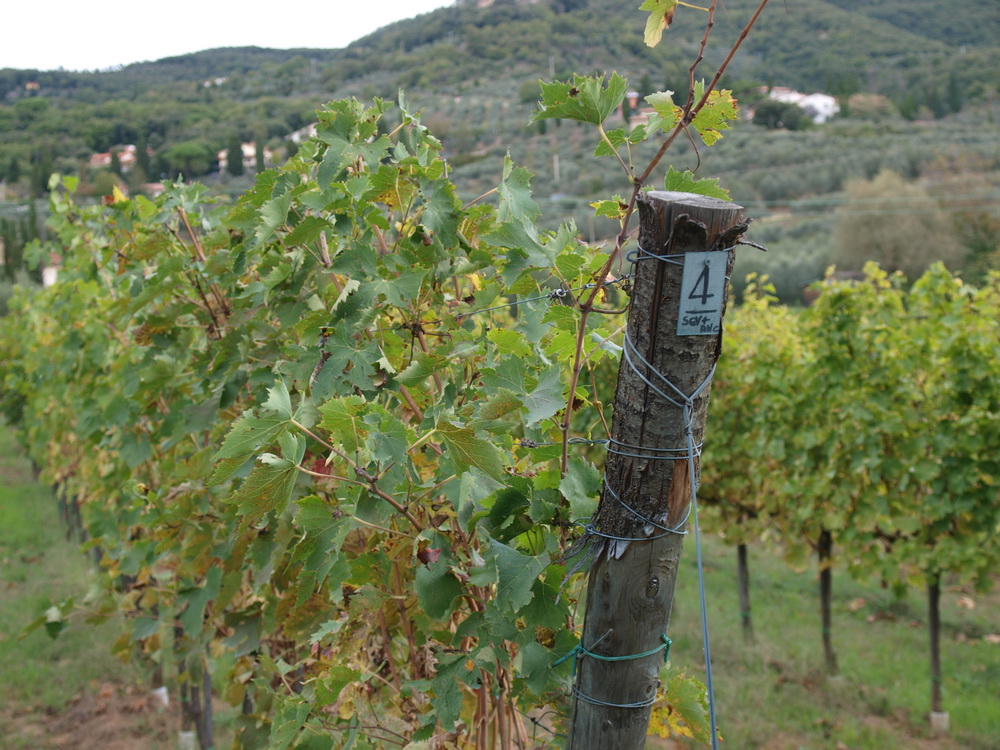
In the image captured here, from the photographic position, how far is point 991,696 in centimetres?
593

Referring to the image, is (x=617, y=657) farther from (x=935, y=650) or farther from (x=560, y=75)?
(x=560, y=75)

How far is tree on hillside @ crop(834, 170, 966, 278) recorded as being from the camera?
32.0 metres

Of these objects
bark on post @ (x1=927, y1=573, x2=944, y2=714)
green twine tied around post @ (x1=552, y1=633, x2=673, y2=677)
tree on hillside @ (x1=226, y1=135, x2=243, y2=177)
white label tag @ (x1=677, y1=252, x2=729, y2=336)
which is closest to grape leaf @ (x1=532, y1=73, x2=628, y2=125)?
white label tag @ (x1=677, y1=252, x2=729, y2=336)

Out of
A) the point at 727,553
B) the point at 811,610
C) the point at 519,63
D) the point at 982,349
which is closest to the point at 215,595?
the point at 982,349

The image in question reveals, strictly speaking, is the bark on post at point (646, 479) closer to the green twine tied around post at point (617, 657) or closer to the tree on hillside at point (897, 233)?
the green twine tied around post at point (617, 657)

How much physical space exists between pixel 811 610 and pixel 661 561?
7577 mm

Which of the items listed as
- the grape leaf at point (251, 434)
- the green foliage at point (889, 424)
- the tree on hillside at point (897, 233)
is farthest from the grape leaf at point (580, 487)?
the tree on hillside at point (897, 233)

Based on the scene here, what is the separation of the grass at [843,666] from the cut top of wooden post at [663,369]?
14.6 feet

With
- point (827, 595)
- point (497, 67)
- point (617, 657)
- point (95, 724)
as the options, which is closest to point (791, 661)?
point (827, 595)

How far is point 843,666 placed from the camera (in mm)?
6562

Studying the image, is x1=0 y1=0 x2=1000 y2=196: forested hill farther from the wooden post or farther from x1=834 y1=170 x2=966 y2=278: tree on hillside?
the wooden post

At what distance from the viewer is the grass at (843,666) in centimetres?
539

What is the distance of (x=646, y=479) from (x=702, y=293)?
1.06ft

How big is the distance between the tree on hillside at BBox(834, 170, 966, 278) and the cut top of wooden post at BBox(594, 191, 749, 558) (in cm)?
3334
